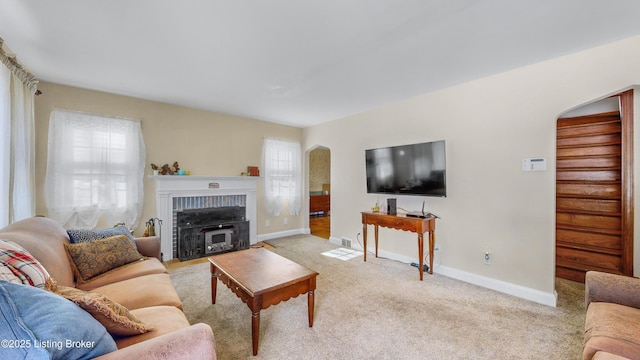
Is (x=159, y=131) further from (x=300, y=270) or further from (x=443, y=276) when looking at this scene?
(x=443, y=276)

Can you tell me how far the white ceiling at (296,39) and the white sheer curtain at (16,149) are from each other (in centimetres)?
34

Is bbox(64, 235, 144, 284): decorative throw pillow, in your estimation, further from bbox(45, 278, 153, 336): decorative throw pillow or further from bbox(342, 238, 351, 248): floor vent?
bbox(342, 238, 351, 248): floor vent

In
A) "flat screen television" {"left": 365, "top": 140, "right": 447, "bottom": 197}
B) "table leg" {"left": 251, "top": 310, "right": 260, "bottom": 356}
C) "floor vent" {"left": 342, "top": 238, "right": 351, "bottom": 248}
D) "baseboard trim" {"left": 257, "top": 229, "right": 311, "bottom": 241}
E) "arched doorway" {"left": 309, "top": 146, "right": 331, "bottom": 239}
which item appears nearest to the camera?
"table leg" {"left": 251, "top": 310, "right": 260, "bottom": 356}

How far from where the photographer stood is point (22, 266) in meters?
1.10

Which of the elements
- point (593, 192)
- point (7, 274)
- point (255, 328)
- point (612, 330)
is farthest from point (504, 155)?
point (7, 274)

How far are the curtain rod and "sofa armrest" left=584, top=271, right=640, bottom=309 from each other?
15.5 feet

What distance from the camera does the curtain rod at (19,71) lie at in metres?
2.16

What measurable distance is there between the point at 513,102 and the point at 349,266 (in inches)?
109

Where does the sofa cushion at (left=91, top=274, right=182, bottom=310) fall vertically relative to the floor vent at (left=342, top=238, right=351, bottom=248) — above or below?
above

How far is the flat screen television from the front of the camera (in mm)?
3160

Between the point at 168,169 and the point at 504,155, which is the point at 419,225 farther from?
the point at 168,169

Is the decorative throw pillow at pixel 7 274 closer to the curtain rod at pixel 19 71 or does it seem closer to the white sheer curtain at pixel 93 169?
the curtain rod at pixel 19 71

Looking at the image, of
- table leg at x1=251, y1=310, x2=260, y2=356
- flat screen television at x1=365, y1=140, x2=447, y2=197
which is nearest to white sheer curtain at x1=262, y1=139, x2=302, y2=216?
flat screen television at x1=365, y1=140, x2=447, y2=197

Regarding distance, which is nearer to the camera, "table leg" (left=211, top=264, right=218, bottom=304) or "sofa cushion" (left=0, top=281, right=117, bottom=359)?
"sofa cushion" (left=0, top=281, right=117, bottom=359)
